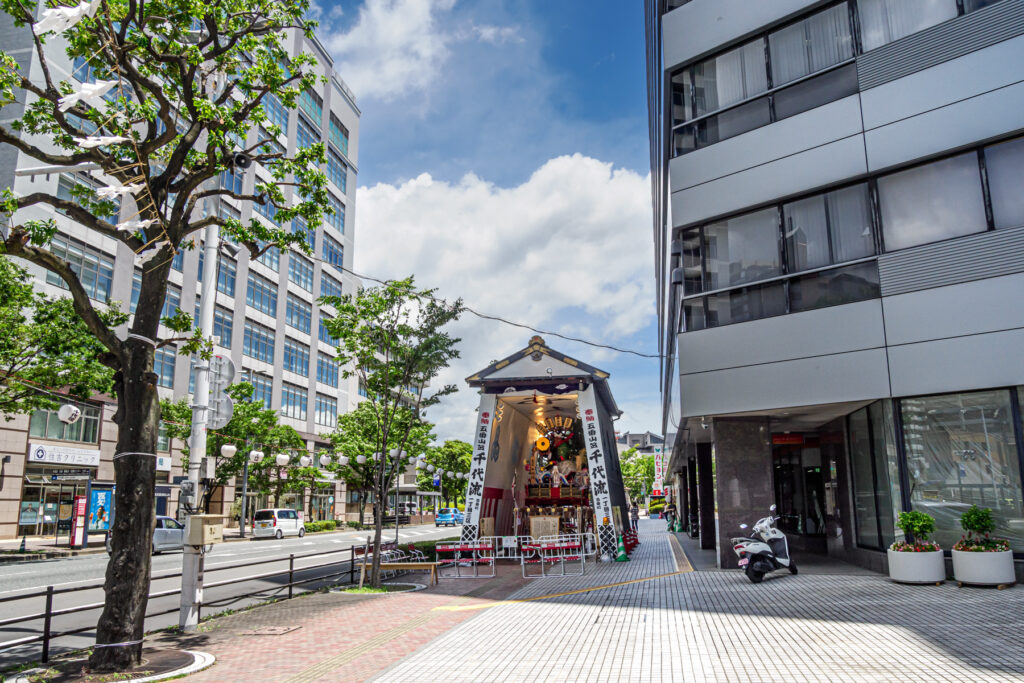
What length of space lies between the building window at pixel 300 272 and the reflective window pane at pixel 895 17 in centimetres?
4495

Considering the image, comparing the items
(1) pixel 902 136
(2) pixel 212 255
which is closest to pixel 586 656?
(2) pixel 212 255

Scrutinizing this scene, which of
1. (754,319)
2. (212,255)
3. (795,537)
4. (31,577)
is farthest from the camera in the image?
(795,537)

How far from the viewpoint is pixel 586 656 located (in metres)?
7.86

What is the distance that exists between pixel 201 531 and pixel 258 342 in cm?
3960

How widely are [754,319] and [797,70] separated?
539 cm

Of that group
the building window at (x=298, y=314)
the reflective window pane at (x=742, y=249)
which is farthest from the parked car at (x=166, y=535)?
the building window at (x=298, y=314)

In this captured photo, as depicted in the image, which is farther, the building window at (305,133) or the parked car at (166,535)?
the building window at (305,133)

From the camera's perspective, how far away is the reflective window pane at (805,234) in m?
13.9

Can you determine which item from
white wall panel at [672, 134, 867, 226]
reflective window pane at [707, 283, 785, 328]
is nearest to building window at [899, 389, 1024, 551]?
reflective window pane at [707, 283, 785, 328]

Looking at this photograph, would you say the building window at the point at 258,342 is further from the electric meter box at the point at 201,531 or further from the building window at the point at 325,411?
the electric meter box at the point at 201,531

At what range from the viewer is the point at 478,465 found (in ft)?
66.5

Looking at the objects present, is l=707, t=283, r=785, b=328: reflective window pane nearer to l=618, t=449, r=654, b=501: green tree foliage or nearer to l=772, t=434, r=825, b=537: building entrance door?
l=772, t=434, r=825, b=537: building entrance door

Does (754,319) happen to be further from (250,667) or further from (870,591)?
(250,667)

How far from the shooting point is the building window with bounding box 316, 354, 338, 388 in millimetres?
56812
